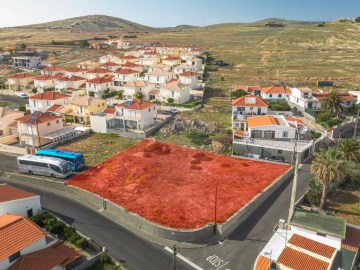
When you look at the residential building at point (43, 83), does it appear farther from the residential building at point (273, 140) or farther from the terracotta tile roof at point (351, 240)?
the terracotta tile roof at point (351, 240)

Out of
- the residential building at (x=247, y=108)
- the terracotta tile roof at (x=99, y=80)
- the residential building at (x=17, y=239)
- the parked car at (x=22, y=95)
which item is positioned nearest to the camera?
the residential building at (x=17, y=239)

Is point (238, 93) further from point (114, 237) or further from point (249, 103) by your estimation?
point (114, 237)

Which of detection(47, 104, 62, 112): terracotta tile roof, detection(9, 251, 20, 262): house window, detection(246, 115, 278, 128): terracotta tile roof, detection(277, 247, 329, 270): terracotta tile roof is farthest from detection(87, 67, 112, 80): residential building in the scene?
detection(277, 247, 329, 270): terracotta tile roof

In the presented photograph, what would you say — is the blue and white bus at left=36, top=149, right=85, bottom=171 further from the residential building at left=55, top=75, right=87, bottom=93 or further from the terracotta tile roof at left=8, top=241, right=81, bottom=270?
the residential building at left=55, top=75, right=87, bottom=93

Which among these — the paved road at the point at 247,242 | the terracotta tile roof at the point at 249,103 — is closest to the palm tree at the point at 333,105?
the terracotta tile roof at the point at 249,103

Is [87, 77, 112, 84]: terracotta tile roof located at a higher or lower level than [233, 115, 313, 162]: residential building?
higher

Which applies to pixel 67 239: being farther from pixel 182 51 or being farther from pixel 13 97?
pixel 182 51

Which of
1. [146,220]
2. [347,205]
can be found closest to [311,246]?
[347,205]
